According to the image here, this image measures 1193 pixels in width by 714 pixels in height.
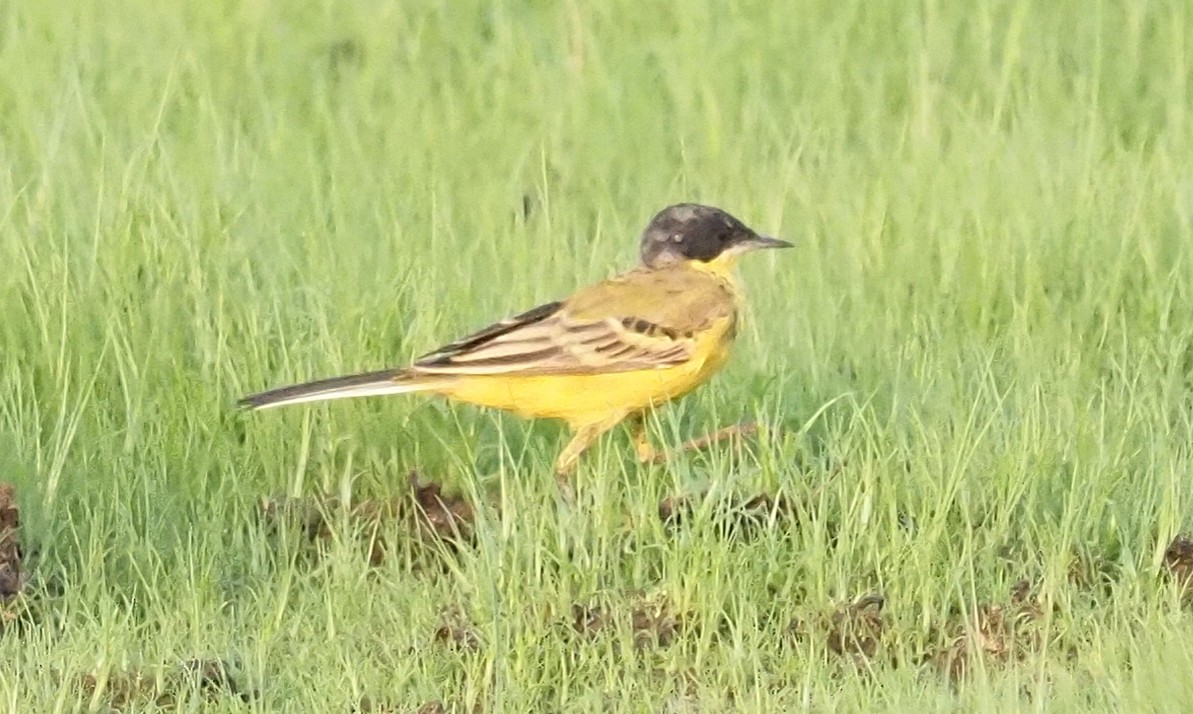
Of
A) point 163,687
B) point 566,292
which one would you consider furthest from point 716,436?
point 163,687

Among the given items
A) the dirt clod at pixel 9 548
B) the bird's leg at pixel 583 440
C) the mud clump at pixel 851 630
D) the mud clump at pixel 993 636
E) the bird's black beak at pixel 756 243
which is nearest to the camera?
Answer: the mud clump at pixel 993 636

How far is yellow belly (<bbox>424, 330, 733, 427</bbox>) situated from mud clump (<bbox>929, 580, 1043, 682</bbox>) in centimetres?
139

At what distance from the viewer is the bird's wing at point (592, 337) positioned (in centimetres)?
680

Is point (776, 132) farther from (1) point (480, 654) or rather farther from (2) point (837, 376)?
(1) point (480, 654)

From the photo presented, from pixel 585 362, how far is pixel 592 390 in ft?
0.41

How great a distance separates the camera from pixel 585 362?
6871mm

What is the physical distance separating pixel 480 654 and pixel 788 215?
147 inches

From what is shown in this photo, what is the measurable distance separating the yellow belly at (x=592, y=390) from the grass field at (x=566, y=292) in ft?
0.59

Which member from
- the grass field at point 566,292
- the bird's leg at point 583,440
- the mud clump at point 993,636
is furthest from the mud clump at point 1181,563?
the bird's leg at point 583,440

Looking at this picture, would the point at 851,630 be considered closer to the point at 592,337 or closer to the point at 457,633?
the point at 457,633

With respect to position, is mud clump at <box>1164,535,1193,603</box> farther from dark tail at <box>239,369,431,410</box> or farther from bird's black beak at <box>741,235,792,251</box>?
dark tail at <box>239,369,431,410</box>

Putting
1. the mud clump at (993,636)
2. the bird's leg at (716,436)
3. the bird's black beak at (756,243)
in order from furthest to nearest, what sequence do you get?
the bird's black beak at (756,243) < the bird's leg at (716,436) < the mud clump at (993,636)

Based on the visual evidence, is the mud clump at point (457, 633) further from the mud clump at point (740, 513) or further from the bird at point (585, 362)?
the bird at point (585, 362)

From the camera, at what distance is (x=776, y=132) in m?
9.42
